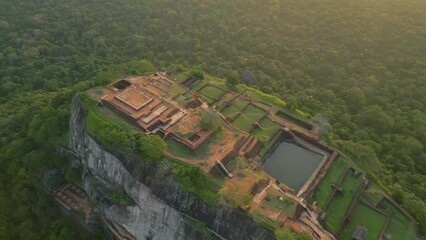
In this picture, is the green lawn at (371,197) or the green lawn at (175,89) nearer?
the green lawn at (371,197)

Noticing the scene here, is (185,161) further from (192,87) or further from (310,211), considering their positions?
(192,87)

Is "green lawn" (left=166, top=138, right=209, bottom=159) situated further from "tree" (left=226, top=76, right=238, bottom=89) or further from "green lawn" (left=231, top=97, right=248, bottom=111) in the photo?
"tree" (left=226, top=76, right=238, bottom=89)

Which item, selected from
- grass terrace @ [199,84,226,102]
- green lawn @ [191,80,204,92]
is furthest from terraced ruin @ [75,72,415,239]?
green lawn @ [191,80,204,92]

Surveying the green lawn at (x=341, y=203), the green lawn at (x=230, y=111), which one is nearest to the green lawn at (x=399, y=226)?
the green lawn at (x=341, y=203)

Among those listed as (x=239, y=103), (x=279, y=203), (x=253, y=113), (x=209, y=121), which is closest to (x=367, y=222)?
(x=279, y=203)

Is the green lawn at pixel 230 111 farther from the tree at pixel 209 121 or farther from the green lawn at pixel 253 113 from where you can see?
the tree at pixel 209 121

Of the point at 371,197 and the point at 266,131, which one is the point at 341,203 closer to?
the point at 371,197
